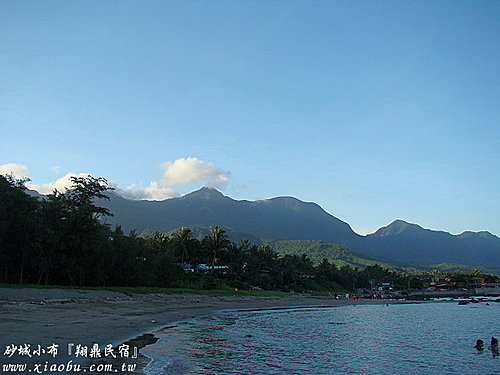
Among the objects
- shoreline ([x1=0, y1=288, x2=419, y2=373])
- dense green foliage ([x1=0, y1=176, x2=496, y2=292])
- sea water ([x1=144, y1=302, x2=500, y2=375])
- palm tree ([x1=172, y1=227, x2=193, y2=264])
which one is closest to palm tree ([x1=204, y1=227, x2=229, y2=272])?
palm tree ([x1=172, y1=227, x2=193, y2=264])

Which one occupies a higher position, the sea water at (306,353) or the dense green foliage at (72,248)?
the dense green foliage at (72,248)

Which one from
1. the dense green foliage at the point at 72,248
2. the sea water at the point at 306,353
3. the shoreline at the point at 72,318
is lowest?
the sea water at the point at 306,353

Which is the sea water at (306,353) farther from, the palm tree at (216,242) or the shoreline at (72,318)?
the palm tree at (216,242)

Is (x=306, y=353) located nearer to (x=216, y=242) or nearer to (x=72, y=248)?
(x=72, y=248)

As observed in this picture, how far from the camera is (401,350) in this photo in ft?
80.9

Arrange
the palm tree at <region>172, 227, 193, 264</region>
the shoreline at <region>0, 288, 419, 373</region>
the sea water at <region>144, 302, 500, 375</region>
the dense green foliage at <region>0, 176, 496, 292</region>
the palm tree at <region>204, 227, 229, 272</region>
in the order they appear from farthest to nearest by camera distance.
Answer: the palm tree at <region>172, 227, 193, 264</region>, the palm tree at <region>204, 227, 229, 272</region>, the dense green foliage at <region>0, 176, 496, 292</region>, the sea water at <region>144, 302, 500, 375</region>, the shoreline at <region>0, 288, 419, 373</region>

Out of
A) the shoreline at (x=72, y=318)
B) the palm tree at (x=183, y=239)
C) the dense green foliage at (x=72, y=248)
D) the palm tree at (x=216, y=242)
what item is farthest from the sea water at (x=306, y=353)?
the palm tree at (x=183, y=239)

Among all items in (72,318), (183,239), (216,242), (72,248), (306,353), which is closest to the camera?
(306,353)

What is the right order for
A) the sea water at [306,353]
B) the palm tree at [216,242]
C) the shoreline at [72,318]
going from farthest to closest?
the palm tree at [216,242], the sea water at [306,353], the shoreline at [72,318]

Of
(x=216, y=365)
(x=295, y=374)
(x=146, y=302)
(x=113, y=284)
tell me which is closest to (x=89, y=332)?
(x=216, y=365)

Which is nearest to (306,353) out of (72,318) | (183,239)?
(72,318)

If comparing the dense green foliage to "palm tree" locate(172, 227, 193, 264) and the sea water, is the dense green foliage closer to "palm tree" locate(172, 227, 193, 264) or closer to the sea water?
"palm tree" locate(172, 227, 193, 264)

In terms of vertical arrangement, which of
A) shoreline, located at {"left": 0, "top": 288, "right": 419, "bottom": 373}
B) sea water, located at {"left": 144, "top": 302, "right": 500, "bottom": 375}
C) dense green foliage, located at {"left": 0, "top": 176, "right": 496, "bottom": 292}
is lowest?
sea water, located at {"left": 144, "top": 302, "right": 500, "bottom": 375}

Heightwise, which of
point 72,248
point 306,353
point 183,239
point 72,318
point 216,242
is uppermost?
point 183,239
